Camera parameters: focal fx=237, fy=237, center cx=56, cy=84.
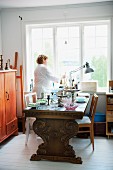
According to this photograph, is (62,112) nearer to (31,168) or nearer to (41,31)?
(31,168)

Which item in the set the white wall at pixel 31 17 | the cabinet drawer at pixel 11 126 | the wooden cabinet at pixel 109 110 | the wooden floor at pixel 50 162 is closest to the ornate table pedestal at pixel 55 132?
the wooden floor at pixel 50 162

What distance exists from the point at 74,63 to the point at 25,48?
112 centimetres

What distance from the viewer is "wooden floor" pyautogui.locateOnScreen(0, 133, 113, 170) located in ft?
10.9

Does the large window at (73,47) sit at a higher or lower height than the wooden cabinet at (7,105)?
higher

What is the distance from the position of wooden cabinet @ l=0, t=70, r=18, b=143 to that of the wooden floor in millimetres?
210

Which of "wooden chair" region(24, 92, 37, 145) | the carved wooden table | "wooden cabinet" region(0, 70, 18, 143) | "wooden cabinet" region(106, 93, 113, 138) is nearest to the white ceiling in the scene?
"wooden cabinet" region(0, 70, 18, 143)

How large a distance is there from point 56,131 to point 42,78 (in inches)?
60.8

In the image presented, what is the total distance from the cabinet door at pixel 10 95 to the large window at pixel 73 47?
707 mm

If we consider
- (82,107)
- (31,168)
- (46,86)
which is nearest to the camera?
(31,168)

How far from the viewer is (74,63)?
5.19 meters

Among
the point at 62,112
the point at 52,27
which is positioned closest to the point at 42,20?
the point at 52,27

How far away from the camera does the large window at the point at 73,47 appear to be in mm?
5031

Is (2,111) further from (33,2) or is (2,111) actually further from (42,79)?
(33,2)

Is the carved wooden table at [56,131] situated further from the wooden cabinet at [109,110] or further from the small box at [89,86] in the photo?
the small box at [89,86]
